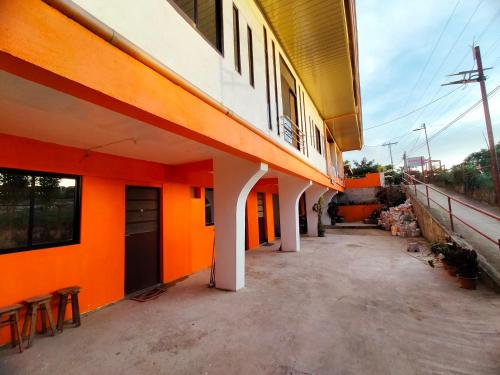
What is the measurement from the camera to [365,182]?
19359mm

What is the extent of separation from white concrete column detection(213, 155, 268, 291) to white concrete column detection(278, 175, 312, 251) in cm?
387

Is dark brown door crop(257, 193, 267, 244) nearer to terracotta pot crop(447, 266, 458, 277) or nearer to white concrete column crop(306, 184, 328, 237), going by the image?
white concrete column crop(306, 184, 328, 237)

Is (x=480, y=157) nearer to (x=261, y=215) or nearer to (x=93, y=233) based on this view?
(x=261, y=215)

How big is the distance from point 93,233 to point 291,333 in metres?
3.66

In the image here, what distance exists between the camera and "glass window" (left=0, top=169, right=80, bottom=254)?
3.26 metres

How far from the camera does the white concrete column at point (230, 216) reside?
4781 millimetres

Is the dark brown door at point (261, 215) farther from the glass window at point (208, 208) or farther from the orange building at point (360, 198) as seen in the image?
the orange building at point (360, 198)

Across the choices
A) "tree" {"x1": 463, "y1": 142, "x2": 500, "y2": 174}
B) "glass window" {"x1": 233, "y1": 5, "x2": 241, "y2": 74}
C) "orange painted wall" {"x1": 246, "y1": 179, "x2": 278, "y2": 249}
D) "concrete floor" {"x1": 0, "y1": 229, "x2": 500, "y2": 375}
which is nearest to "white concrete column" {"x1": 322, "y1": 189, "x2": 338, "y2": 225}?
"orange painted wall" {"x1": 246, "y1": 179, "x2": 278, "y2": 249}

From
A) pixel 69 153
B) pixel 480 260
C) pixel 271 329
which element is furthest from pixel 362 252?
pixel 69 153

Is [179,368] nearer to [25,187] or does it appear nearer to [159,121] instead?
[159,121]

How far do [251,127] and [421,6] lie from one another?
23.3ft

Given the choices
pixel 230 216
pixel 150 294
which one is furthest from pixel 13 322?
pixel 230 216

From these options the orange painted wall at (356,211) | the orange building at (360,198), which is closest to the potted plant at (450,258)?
the orange building at (360,198)

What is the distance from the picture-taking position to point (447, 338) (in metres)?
2.89
